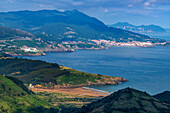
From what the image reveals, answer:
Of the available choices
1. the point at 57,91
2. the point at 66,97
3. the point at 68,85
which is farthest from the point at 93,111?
the point at 68,85

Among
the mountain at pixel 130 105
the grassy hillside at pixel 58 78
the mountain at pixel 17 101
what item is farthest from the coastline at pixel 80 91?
the mountain at pixel 130 105

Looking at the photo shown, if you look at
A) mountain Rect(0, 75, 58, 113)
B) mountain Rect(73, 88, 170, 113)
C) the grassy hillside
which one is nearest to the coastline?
the grassy hillside

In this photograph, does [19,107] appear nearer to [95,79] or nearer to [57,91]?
[57,91]

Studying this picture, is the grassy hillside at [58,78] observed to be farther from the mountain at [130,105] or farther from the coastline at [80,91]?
the mountain at [130,105]

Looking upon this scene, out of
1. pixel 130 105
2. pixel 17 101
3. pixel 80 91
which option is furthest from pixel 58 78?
pixel 130 105

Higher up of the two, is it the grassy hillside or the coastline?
the grassy hillside

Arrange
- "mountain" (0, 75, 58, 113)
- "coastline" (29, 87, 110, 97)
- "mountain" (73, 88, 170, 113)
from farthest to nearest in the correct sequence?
"coastline" (29, 87, 110, 97) → "mountain" (0, 75, 58, 113) → "mountain" (73, 88, 170, 113)

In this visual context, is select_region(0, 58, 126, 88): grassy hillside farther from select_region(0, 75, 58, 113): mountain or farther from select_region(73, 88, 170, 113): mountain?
select_region(73, 88, 170, 113): mountain

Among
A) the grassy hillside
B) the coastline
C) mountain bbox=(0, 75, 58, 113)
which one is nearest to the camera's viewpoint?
mountain bbox=(0, 75, 58, 113)

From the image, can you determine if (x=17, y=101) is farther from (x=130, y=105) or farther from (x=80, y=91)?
(x=80, y=91)
